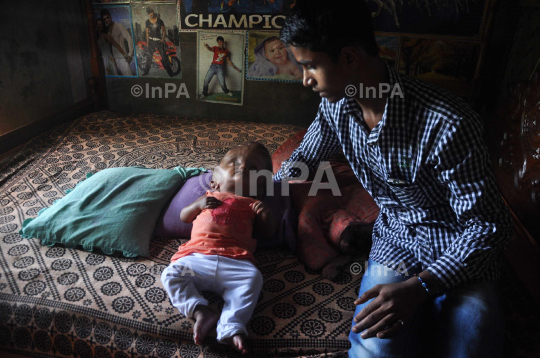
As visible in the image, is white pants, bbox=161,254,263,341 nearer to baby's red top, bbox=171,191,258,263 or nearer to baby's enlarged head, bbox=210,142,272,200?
baby's red top, bbox=171,191,258,263

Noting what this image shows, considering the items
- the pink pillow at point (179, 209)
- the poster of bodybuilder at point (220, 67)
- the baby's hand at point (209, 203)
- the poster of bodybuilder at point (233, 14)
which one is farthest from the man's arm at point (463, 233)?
the poster of bodybuilder at point (220, 67)

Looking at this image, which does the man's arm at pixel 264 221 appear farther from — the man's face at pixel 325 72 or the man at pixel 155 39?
the man at pixel 155 39

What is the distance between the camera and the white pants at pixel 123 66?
3133 mm

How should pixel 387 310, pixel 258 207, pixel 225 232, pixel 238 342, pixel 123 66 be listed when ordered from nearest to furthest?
pixel 387 310 → pixel 238 342 → pixel 225 232 → pixel 258 207 → pixel 123 66

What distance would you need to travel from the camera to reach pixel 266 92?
9.95 ft

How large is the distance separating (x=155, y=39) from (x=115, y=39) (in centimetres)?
36

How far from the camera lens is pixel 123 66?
10.3ft

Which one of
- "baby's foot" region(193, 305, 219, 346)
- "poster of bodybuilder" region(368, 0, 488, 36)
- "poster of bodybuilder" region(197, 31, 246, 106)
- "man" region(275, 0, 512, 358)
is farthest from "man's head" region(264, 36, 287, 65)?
"baby's foot" region(193, 305, 219, 346)

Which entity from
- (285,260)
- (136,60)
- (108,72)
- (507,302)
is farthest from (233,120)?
(507,302)

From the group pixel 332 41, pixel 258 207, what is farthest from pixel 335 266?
pixel 332 41

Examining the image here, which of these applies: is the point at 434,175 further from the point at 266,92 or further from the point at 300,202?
the point at 266,92

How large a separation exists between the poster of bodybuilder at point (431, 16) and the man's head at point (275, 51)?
71 cm

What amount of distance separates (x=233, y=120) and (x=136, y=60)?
0.97 meters

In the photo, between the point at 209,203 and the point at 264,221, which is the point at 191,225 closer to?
the point at 209,203
